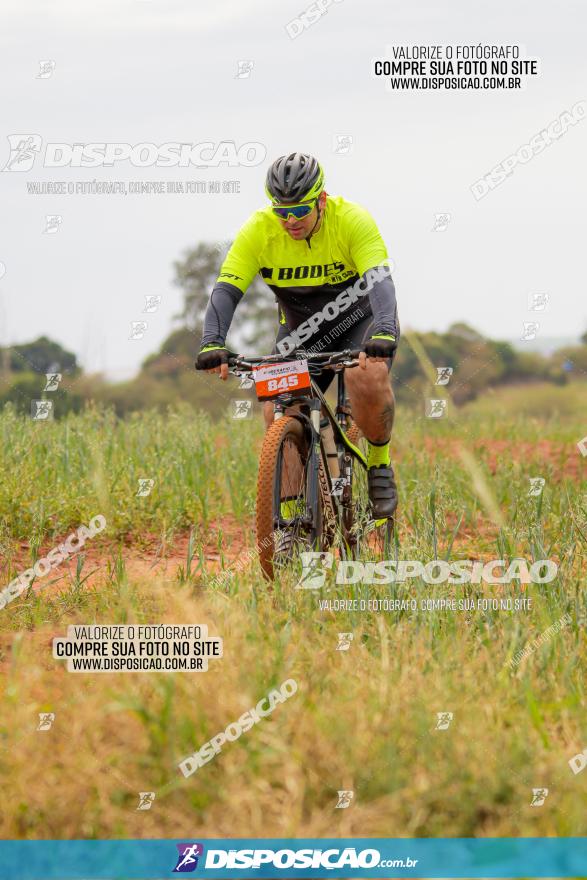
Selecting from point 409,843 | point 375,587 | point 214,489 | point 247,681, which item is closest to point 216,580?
point 375,587

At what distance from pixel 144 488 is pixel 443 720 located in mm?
3897

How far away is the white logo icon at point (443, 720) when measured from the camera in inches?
129

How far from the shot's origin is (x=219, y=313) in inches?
216

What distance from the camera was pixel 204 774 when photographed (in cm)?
313

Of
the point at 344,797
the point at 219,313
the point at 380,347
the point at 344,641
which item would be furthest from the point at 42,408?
the point at 344,797

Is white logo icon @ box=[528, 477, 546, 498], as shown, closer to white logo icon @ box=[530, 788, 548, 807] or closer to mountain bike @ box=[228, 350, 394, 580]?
mountain bike @ box=[228, 350, 394, 580]

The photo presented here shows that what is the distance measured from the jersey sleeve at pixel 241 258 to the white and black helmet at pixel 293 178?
41 cm

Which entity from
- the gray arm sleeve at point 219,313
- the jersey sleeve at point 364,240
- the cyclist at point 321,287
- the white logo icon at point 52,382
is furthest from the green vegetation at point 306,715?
the white logo icon at point 52,382

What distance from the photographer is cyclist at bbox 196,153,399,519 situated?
5188 millimetres

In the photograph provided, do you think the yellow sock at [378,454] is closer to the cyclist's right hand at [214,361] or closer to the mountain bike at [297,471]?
the mountain bike at [297,471]

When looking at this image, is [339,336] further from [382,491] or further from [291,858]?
[291,858]

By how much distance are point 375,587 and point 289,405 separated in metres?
1.20

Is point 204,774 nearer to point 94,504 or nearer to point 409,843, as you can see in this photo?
point 409,843

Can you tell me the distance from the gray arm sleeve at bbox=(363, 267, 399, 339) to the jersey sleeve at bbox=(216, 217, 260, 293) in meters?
0.72
